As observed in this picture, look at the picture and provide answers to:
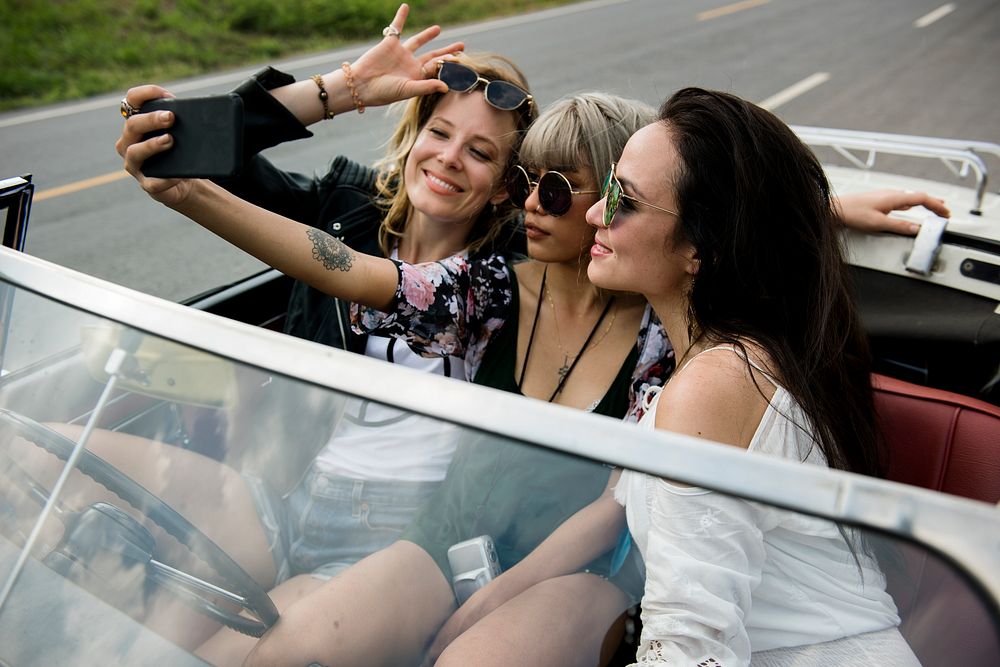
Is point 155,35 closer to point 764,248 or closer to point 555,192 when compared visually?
point 555,192

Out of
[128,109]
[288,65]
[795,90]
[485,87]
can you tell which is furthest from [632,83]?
[128,109]

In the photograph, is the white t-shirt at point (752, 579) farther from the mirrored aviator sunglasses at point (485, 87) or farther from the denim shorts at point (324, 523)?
the mirrored aviator sunglasses at point (485, 87)

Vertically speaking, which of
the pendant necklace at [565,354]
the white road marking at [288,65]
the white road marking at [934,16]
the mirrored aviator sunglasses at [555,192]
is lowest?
the white road marking at [934,16]

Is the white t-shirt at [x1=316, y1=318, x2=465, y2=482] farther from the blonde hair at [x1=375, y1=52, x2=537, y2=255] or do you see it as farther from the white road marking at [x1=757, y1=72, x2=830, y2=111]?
the white road marking at [x1=757, y1=72, x2=830, y2=111]

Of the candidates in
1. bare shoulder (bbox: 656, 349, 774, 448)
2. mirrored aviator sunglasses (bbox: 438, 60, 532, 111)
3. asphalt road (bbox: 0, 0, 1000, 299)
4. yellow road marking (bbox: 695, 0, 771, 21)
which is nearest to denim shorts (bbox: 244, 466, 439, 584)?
bare shoulder (bbox: 656, 349, 774, 448)

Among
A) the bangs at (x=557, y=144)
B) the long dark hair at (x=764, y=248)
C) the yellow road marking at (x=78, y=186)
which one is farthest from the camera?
the yellow road marking at (x=78, y=186)

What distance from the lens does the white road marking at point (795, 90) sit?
27.0 feet

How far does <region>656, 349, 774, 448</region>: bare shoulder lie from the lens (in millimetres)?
1549

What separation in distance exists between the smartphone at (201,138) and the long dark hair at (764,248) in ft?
3.00

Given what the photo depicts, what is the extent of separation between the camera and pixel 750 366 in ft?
5.35

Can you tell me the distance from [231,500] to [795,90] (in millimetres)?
8629

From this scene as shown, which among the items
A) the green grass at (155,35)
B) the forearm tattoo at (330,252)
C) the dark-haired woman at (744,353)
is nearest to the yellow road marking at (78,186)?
the green grass at (155,35)

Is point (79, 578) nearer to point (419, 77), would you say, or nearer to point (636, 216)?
point (636, 216)

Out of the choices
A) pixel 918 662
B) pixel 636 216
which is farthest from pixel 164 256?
pixel 918 662
